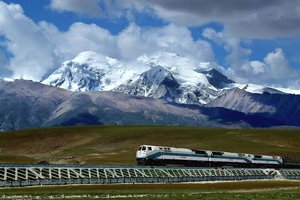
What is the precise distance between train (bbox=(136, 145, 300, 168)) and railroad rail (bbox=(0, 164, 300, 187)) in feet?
44.9

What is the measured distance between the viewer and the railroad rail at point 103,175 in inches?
3775

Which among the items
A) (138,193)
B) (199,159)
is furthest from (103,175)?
(199,159)

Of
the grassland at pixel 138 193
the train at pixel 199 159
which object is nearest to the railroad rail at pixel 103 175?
the grassland at pixel 138 193

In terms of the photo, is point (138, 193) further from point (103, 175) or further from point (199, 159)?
point (199, 159)

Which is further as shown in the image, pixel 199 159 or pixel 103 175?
pixel 199 159

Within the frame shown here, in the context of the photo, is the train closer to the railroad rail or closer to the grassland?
the railroad rail

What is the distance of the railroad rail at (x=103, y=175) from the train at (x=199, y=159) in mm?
13679

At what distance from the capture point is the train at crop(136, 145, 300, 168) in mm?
137375

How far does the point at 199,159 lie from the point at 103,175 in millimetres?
47857

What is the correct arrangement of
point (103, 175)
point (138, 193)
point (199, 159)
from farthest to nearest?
point (199, 159) → point (103, 175) → point (138, 193)

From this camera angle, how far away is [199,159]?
493 ft

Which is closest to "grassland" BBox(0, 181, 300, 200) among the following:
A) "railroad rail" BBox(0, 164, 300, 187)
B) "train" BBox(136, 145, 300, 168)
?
"railroad rail" BBox(0, 164, 300, 187)

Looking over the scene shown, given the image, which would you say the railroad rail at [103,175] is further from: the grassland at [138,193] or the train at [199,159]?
the train at [199,159]

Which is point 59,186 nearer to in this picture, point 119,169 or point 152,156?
point 119,169
